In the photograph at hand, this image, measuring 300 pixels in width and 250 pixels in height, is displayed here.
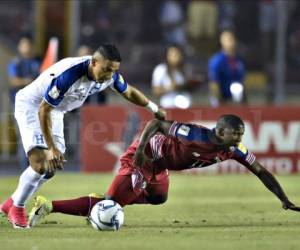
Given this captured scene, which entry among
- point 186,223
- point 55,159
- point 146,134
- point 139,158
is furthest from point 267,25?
point 55,159

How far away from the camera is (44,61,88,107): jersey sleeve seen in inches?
337

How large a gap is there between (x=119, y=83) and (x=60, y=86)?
96 cm

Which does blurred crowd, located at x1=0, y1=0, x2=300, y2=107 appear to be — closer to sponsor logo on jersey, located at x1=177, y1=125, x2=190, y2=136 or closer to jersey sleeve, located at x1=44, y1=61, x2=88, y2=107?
sponsor logo on jersey, located at x1=177, y1=125, x2=190, y2=136

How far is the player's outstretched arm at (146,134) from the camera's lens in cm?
895

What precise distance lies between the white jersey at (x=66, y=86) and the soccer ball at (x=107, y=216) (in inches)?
40.8

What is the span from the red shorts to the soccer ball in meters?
Answer: 0.39

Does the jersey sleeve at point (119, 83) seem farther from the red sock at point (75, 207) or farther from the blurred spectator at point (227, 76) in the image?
the blurred spectator at point (227, 76)

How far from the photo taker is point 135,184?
30.5 ft

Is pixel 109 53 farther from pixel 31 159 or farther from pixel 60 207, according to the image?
pixel 60 207

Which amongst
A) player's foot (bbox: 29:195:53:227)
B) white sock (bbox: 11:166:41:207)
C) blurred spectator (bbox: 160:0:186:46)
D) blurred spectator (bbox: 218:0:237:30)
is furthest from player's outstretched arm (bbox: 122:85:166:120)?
blurred spectator (bbox: 218:0:237:30)

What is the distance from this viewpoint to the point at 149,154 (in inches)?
370

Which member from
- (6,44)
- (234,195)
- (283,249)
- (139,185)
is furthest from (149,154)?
(6,44)

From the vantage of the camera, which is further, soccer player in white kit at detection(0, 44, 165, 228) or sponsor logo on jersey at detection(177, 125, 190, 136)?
sponsor logo on jersey at detection(177, 125, 190, 136)

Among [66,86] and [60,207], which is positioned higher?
[66,86]
